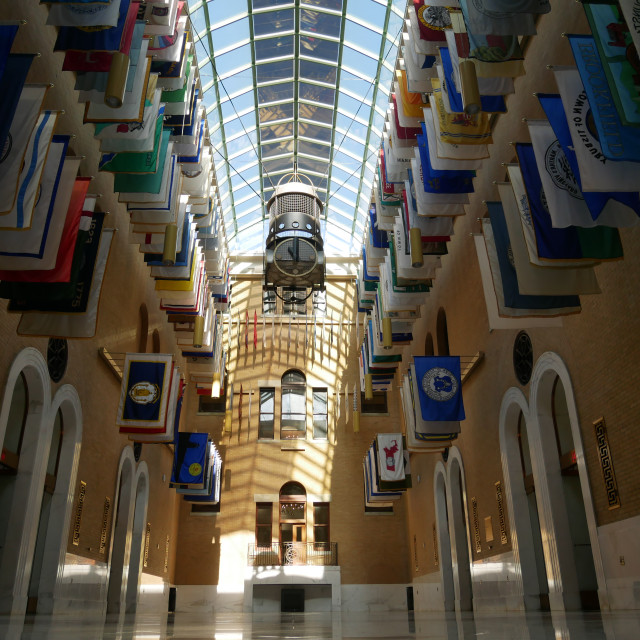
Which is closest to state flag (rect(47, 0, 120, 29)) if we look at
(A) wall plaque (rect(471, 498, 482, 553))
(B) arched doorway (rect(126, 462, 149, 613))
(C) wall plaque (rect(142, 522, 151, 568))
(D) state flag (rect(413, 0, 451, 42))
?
(D) state flag (rect(413, 0, 451, 42))

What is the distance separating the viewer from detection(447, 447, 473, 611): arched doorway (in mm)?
18125

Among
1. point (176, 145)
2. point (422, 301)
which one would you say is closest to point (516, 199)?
point (176, 145)

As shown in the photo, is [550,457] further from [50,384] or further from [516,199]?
[50,384]

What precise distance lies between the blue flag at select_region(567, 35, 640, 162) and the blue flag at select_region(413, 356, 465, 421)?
9.02 metres

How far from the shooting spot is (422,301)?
18.9 metres

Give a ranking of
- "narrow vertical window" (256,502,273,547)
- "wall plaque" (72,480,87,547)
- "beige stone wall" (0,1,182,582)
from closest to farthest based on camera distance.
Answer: "beige stone wall" (0,1,182,582) < "wall plaque" (72,480,87,547) < "narrow vertical window" (256,502,273,547)

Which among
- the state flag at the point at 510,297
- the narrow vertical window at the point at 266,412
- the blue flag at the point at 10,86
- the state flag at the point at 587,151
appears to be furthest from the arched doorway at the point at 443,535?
the blue flag at the point at 10,86

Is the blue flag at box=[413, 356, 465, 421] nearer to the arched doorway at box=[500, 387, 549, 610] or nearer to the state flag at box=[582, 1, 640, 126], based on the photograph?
the arched doorway at box=[500, 387, 549, 610]

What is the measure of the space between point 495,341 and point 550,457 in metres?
3.36

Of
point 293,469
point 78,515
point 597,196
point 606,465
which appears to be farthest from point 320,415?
point 597,196

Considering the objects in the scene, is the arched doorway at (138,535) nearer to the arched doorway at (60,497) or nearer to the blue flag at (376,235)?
the arched doorway at (60,497)

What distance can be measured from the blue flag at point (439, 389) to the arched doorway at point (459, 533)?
157 inches

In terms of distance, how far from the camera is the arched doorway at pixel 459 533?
18125 mm

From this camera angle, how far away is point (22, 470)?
39.5ft
